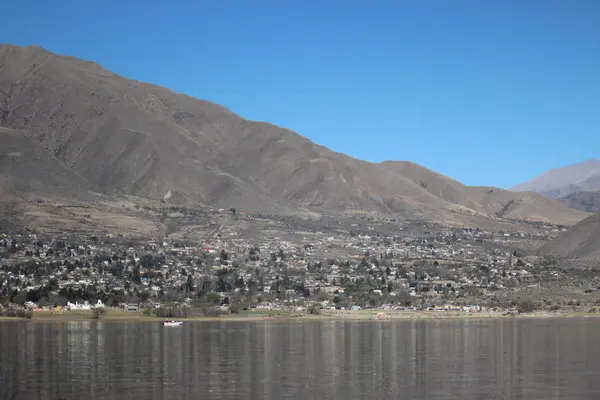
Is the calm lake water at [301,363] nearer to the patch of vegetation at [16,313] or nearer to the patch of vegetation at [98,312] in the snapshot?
the patch of vegetation at [16,313]

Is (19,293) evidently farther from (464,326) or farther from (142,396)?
(142,396)

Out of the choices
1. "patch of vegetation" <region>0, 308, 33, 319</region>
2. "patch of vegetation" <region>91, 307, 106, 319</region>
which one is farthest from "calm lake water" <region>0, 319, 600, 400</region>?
"patch of vegetation" <region>91, 307, 106, 319</region>

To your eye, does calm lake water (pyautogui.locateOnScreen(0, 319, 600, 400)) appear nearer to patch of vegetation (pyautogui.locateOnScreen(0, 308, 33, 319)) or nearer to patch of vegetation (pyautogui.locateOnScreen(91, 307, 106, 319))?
patch of vegetation (pyautogui.locateOnScreen(0, 308, 33, 319))

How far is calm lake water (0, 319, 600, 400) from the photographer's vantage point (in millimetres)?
63219

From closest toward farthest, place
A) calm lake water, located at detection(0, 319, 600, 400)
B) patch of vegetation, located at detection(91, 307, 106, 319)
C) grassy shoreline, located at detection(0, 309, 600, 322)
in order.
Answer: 1. calm lake water, located at detection(0, 319, 600, 400)
2. grassy shoreline, located at detection(0, 309, 600, 322)
3. patch of vegetation, located at detection(91, 307, 106, 319)

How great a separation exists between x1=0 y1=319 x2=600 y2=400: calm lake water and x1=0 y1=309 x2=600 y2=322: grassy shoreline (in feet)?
93.4

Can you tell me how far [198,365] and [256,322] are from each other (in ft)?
256

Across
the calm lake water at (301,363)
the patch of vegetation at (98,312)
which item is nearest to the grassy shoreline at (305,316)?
the patch of vegetation at (98,312)

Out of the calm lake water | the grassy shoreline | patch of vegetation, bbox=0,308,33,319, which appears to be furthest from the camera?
the grassy shoreline

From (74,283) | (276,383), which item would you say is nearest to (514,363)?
(276,383)

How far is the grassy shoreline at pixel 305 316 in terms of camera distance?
6407 inches

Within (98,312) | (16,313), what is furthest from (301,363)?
(16,313)

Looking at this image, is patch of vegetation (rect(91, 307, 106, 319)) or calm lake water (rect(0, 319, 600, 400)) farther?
patch of vegetation (rect(91, 307, 106, 319))

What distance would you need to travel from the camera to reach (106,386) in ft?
216
